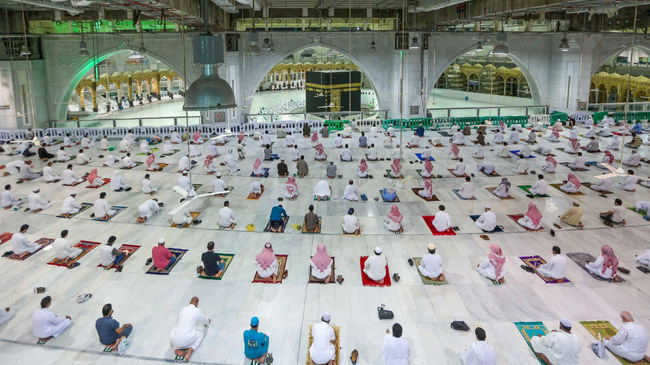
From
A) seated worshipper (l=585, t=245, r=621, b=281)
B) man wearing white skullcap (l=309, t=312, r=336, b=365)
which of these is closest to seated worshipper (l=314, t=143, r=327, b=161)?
seated worshipper (l=585, t=245, r=621, b=281)

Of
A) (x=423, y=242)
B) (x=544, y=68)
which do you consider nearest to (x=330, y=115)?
(x=544, y=68)

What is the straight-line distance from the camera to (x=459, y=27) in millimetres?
27312

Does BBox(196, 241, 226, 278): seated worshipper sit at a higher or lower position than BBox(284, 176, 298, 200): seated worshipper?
lower

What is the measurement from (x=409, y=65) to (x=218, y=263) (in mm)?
18927

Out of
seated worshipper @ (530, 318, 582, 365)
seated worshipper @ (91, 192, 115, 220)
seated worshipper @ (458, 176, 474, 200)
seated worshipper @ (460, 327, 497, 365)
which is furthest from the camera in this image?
seated worshipper @ (458, 176, 474, 200)

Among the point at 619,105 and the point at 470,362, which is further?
the point at 619,105

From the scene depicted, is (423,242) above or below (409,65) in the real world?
below

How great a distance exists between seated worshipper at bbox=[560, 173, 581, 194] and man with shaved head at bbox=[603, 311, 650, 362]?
812 centimetres

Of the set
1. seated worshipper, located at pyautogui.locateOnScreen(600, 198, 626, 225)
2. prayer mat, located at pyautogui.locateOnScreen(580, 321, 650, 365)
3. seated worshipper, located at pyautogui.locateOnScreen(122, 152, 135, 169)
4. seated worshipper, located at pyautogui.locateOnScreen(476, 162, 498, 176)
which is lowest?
prayer mat, located at pyautogui.locateOnScreen(580, 321, 650, 365)

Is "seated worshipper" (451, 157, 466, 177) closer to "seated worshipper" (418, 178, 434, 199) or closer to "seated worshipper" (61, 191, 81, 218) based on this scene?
"seated worshipper" (418, 178, 434, 199)

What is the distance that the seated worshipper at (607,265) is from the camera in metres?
8.91

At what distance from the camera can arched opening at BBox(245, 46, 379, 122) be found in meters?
27.8

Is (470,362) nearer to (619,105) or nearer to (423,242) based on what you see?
(423,242)

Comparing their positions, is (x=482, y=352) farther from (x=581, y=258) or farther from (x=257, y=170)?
(x=257, y=170)
